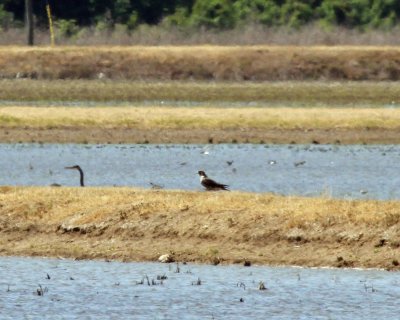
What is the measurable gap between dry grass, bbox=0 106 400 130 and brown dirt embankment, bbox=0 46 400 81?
396 inches

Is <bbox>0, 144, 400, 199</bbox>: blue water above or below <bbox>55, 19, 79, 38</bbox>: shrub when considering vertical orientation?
above

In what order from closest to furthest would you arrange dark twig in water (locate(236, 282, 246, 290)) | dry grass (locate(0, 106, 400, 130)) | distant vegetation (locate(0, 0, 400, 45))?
dark twig in water (locate(236, 282, 246, 290)) < dry grass (locate(0, 106, 400, 130)) < distant vegetation (locate(0, 0, 400, 45))

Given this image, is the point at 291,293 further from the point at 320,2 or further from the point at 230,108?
the point at 320,2

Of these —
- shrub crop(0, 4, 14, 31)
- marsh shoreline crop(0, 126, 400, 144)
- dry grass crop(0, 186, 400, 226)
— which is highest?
dry grass crop(0, 186, 400, 226)

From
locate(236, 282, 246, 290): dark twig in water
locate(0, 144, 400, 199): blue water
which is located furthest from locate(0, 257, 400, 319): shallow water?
locate(0, 144, 400, 199): blue water

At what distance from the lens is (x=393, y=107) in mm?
40906

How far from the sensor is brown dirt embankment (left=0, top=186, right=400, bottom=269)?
61.4ft

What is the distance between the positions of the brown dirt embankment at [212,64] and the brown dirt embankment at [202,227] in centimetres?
2847

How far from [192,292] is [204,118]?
21.1 m

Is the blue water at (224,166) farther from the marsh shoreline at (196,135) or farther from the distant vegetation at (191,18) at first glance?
the distant vegetation at (191,18)

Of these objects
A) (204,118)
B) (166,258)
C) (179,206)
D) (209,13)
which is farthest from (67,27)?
(166,258)

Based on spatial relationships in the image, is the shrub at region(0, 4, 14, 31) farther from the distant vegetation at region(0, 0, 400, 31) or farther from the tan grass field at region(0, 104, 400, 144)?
the tan grass field at region(0, 104, 400, 144)

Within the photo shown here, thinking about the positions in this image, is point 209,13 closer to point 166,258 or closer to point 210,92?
point 210,92

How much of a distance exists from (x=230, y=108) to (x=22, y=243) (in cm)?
2071
